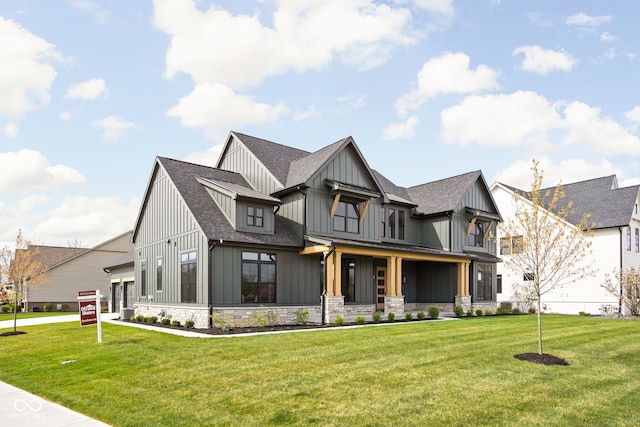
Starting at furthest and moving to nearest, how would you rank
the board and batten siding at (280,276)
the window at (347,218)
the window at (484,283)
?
the window at (484,283) → the window at (347,218) → the board and batten siding at (280,276)

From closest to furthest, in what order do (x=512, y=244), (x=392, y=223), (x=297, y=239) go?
(x=512, y=244)
(x=297, y=239)
(x=392, y=223)

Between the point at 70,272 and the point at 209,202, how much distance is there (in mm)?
25118

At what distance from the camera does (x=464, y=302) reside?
2695 cm

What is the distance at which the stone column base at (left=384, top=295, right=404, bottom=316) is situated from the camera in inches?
884

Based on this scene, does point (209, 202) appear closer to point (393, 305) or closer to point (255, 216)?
point (255, 216)

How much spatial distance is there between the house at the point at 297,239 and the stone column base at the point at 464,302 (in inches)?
2.4

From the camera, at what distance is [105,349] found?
13766 millimetres

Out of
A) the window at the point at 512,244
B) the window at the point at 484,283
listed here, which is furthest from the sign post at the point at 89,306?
the window at the point at 484,283

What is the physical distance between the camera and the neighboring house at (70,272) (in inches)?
1538

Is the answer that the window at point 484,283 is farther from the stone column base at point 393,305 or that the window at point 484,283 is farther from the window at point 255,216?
the window at point 255,216

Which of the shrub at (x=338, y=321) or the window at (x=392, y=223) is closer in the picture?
the shrub at (x=338, y=321)

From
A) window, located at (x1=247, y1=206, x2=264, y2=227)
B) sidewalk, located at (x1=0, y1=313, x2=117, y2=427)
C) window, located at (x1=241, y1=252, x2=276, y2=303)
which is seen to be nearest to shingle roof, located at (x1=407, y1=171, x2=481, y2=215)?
window, located at (x1=247, y1=206, x2=264, y2=227)

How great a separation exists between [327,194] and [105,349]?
38.9 feet

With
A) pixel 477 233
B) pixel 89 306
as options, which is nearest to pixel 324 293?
pixel 89 306
